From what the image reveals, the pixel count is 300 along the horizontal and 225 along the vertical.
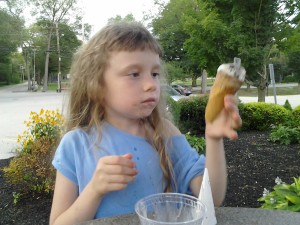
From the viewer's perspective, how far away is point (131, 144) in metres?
1.36

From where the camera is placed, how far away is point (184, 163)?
1.41m

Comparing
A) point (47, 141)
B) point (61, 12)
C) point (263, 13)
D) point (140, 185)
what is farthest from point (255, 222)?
point (61, 12)

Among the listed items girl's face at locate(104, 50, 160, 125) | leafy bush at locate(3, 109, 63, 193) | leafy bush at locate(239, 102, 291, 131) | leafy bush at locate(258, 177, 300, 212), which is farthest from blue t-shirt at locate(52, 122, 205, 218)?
leafy bush at locate(239, 102, 291, 131)

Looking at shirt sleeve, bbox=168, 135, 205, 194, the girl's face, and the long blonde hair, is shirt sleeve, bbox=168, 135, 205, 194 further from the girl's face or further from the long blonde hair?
the girl's face

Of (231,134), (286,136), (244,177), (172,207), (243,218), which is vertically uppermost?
(231,134)

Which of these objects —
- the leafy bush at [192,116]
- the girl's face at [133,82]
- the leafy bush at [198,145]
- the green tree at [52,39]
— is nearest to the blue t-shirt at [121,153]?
the girl's face at [133,82]

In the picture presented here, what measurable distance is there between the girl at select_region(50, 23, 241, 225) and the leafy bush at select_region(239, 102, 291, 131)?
7569mm

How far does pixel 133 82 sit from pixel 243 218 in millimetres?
631

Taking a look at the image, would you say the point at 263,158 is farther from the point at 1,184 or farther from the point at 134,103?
the point at 134,103

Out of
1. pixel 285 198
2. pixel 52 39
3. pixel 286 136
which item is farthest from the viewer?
pixel 52 39

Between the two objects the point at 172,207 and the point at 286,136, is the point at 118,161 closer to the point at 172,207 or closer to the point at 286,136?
the point at 172,207

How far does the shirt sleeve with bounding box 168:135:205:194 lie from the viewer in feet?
4.52

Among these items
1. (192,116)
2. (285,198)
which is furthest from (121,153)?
(192,116)

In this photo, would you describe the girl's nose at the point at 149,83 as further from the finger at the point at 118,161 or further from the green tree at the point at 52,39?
the green tree at the point at 52,39
